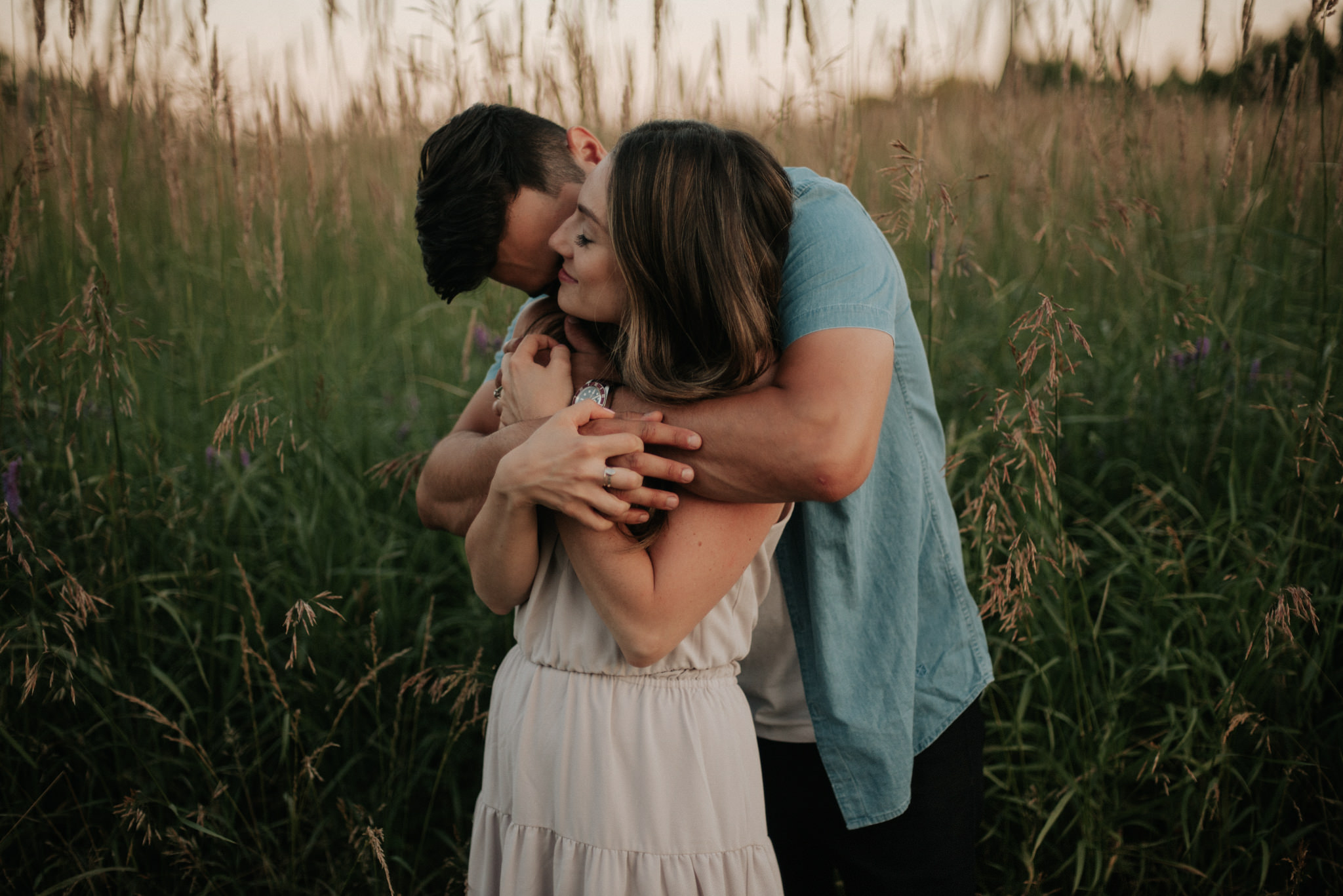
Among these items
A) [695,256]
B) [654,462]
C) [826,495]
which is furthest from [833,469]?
[695,256]

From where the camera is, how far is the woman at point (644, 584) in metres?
1.17

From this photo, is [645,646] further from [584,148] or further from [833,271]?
[584,148]

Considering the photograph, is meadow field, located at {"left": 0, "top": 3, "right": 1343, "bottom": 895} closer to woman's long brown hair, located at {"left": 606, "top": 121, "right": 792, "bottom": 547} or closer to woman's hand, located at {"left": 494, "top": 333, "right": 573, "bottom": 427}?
woman's long brown hair, located at {"left": 606, "top": 121, "right": 792, "bottom": 547}

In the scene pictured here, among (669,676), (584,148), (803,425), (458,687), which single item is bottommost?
(458,687)

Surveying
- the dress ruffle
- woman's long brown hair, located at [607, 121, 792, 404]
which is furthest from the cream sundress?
→ woman's long brown hair, located at [607, 121, 792, 404]

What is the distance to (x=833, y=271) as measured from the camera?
1218mm

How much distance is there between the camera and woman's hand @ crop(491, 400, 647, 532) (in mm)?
1141

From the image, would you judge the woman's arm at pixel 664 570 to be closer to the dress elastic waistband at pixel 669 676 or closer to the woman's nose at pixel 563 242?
the dress elastic waistband at pixel 669 676

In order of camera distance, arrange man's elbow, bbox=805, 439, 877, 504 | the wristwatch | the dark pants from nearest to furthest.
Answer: man's elbow, bbox=805, 439, 877, 504 < the wristwatch < the dark pants

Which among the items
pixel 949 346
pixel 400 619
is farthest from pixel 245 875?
pixel 949 346

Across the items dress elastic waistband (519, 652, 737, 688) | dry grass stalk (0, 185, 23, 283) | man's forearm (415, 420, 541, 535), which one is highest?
dry grass stalk (0, 185, 23, 283)

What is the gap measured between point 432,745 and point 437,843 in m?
0.24

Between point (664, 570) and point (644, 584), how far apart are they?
38mm

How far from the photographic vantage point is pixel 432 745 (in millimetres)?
2143
